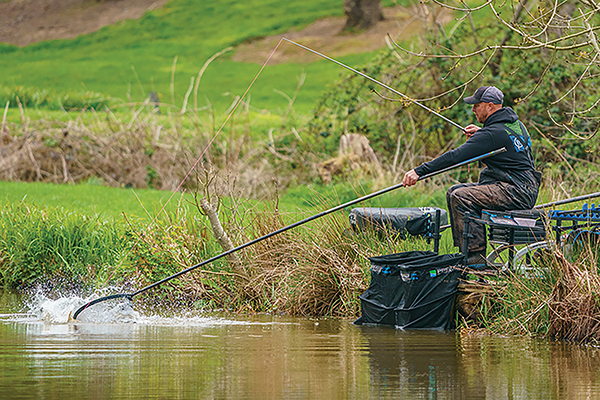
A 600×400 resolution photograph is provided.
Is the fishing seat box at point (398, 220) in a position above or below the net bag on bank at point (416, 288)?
above

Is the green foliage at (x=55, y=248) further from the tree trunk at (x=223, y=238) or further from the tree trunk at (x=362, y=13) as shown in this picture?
the tree trunk at (x=362, y=13)

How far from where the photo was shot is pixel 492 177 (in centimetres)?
965

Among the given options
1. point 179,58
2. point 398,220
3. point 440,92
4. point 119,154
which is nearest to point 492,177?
point 398,220

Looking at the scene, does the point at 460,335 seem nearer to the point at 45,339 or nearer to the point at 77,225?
the point at 45,339

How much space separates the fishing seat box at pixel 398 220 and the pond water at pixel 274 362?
1.14 meters

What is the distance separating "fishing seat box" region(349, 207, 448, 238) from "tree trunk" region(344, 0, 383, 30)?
3850 centimetres

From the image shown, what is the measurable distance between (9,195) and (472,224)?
11.9 metres

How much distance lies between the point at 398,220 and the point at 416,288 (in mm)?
1183

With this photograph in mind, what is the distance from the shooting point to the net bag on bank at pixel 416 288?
946 cm

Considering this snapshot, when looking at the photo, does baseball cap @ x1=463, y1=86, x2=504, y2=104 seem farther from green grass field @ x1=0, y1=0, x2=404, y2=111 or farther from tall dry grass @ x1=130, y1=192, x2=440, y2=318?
green grass field @ x1=0, y1=0, x2=404, y2=111

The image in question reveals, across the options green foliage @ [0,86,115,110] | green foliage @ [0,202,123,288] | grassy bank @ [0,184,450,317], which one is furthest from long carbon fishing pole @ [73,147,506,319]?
green foliage @ [0,86,115,110]

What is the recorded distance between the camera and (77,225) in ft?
44.1

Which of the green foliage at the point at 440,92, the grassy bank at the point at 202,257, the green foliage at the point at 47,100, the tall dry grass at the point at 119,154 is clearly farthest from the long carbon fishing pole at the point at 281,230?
the green foliage at the point at 47,100

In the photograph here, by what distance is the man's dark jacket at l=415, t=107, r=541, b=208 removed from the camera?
9.35m
